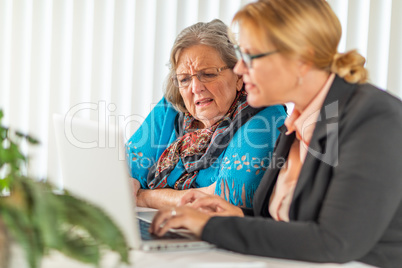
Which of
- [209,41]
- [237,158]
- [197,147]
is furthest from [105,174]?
[209,41]

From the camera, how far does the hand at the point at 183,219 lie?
125 cm

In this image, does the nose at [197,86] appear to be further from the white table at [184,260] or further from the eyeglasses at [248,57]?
the white table at [184,260]

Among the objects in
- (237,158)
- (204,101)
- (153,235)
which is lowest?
(153,235)

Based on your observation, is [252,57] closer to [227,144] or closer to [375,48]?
[227,144]

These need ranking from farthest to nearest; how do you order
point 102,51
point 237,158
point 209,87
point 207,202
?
1. point 102,51
2. point 209,87
3. point 237,158
4. point 207,202

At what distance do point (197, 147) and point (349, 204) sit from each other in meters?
1.15

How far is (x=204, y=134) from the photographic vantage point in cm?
229

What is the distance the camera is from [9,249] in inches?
36.2

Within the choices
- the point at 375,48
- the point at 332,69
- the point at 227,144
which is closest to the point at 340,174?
the point at 332,69

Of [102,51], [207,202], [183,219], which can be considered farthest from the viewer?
[102,51]

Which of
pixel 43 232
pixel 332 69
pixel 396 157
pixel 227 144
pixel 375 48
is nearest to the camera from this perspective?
pixel 43 232

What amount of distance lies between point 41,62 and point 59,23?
0.83 ft

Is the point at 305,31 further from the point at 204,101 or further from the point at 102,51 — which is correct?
the point at 102,51

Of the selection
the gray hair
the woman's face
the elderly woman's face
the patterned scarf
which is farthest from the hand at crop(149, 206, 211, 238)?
the gray hair
